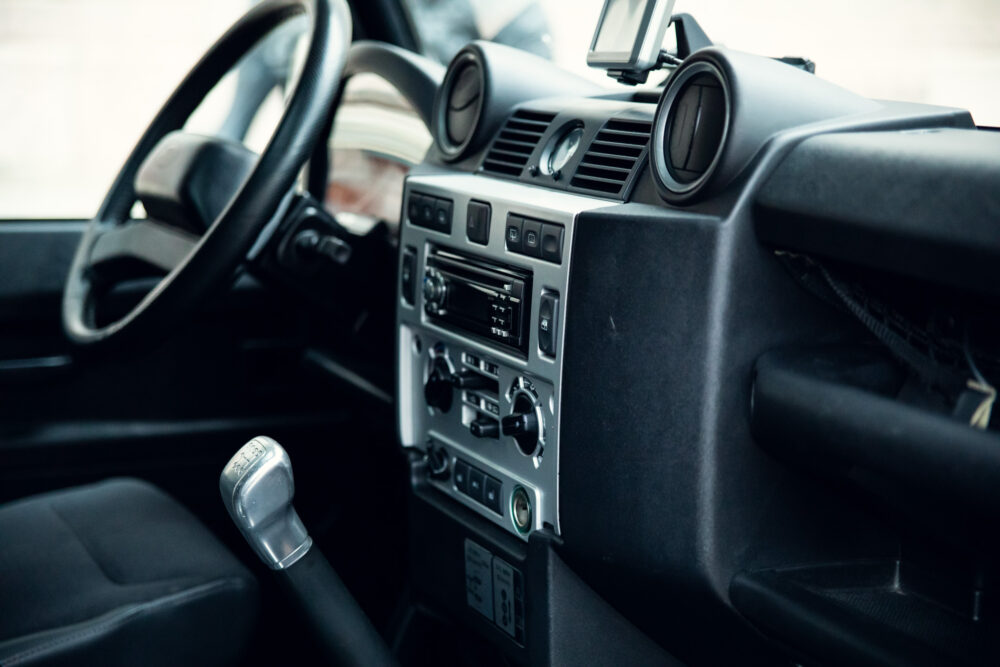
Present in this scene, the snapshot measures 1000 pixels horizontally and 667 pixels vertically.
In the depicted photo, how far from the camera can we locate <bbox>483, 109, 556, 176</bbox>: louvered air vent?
1204mm

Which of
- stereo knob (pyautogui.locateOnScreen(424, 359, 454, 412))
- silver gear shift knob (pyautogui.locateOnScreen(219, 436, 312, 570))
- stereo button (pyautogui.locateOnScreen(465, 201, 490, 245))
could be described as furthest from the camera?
stereo knob (pyautogui.locateOnScreen(424, 359, 454, 412))

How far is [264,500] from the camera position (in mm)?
1013

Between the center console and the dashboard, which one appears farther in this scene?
the center console

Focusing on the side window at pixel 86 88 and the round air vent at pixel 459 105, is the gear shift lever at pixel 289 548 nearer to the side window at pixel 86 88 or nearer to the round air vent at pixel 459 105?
the round air vent at pixel 459 105

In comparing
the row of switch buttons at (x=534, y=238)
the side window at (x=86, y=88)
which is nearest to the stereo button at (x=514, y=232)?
the row of switch buttons at (x=534, y=238)

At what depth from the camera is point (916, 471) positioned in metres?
0.76

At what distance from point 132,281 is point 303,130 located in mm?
906

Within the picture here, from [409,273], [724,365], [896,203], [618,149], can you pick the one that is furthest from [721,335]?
[409,273]

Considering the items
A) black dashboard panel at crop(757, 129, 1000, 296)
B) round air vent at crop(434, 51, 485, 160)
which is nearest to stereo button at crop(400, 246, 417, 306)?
round air vent at crop(434, 51, 485, 160)

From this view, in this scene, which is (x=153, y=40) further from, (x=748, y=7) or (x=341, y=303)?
(x=748, y=7)

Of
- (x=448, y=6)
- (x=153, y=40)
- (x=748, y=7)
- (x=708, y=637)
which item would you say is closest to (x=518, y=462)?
(x=708, y=637)

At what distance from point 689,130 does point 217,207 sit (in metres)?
0.75

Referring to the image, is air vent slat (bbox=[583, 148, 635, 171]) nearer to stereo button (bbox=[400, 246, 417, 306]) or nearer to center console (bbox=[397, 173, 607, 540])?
center console (bbox=[397, 173, 607, 540])

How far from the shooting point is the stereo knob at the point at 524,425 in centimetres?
108
